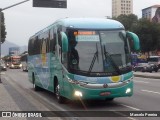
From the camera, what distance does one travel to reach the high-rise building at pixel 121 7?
15550 centimetres

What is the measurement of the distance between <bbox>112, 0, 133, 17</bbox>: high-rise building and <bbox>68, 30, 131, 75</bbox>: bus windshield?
140 meters

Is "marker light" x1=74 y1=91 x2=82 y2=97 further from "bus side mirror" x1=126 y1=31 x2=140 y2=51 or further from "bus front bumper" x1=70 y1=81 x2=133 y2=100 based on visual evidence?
"bus side mirror" x1=126 y1=31 x2=140 y2=51

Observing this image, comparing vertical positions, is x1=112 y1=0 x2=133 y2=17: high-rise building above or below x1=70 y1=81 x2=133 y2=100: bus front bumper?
above

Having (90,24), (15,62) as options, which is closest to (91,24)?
(90,24)

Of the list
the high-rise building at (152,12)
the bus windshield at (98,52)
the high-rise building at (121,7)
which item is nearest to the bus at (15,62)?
the high-rise building at (152,12)

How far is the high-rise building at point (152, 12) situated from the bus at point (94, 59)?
80.0 meters

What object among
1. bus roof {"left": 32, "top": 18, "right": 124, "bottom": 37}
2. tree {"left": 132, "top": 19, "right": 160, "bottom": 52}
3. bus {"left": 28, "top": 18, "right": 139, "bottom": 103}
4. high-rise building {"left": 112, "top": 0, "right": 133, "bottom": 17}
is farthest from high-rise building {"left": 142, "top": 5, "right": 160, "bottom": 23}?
bus {"left": 28, "top": 18, "right": 139, "bottom": 103}

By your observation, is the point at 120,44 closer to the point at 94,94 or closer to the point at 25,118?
the point at 94,94

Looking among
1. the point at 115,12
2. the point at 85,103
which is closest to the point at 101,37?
the point at 85,103

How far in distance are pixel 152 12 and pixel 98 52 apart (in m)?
93.9

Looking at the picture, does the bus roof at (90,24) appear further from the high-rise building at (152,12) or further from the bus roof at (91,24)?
the high-rise building at (152,12)

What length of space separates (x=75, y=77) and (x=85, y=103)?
209 cm

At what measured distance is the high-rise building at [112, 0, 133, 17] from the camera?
155500 mm

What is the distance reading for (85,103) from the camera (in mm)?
15781
